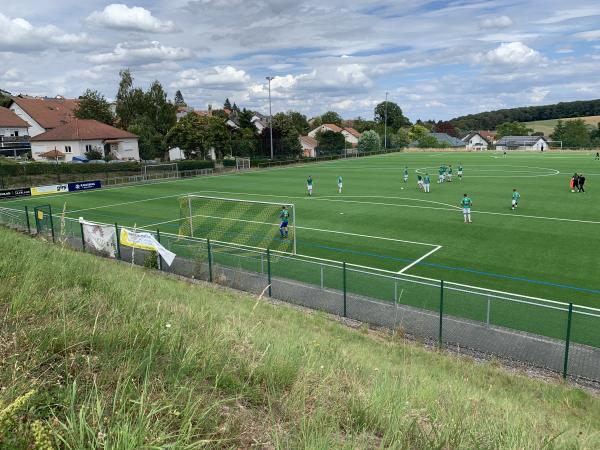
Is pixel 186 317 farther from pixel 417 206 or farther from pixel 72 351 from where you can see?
pixel 417 206

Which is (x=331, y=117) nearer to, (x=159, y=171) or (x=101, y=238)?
(x=159, y=171)

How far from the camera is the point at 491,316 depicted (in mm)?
12844

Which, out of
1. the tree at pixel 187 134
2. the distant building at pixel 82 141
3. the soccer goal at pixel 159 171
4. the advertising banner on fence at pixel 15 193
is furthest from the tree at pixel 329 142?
the advertising banner on fence at pixel 15 193

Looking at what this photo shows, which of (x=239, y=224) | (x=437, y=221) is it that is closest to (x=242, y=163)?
(x=239, y=224)

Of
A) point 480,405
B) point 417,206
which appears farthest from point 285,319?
point 417,206

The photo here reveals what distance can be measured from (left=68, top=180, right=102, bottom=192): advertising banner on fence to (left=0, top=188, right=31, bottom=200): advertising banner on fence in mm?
4190

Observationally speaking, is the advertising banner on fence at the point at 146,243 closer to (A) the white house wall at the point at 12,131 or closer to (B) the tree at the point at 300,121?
(A) the white house wall at the point at 12,131

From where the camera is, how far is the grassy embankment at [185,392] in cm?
349

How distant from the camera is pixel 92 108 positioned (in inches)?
3155

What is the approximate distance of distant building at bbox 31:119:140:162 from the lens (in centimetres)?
6694

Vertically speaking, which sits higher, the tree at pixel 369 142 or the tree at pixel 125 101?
the tree at pixel 125 101

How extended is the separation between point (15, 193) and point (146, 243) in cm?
3042

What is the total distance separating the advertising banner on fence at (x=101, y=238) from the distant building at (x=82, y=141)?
163ft

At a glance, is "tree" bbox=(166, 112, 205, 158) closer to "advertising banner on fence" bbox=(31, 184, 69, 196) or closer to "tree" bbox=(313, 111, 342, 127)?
"advertising banner on fence" bbox=(31, 184, 69, 196)
